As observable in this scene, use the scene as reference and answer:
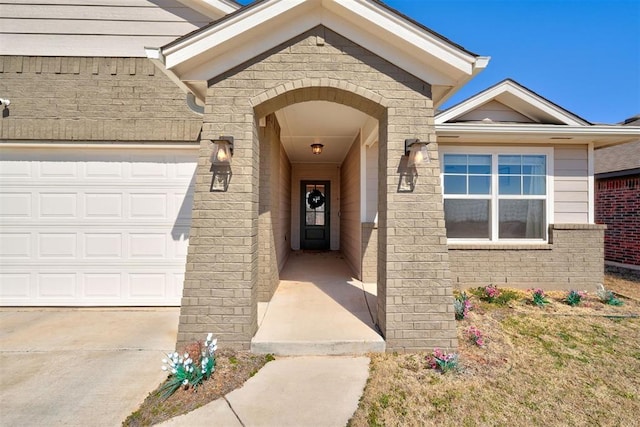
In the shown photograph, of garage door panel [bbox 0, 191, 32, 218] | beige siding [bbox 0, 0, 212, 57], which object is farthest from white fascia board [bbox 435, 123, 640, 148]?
garage door panel [bbox 0, 191, 32, 218]

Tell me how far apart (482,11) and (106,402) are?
910 centimetres

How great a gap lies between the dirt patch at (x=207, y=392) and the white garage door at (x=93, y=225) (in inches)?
86.7

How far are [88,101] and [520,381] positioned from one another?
6.76 meters

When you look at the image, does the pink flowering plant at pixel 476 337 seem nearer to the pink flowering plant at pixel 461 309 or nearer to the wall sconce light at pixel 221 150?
the pink flowering plant at pixel 461 309

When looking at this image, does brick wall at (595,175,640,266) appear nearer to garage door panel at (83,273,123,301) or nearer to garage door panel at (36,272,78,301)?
garage door panel at (83,273,123,301)

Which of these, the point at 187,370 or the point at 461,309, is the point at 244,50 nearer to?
the point at 187,370

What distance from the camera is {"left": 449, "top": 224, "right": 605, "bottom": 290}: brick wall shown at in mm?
5461

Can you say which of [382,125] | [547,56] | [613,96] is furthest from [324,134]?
[613,96]

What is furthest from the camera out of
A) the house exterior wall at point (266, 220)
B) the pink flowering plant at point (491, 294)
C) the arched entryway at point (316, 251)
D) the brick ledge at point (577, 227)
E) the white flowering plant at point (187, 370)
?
the brick ledge at point (577, 227)

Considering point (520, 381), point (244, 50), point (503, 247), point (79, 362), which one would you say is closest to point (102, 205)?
point (79, 362)

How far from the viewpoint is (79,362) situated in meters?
3.00

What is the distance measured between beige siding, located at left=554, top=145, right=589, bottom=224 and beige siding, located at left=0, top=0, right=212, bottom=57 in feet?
23.2

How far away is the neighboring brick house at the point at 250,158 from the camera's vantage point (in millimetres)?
3068

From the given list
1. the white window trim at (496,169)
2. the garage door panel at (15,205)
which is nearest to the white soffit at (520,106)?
the white window trim at (496,169)
